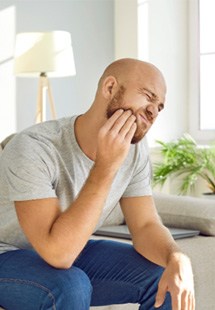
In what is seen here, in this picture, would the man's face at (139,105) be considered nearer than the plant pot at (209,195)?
Yes

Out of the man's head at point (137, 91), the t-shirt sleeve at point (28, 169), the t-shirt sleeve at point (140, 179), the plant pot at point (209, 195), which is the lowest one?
the plant pot at point (209, 195)

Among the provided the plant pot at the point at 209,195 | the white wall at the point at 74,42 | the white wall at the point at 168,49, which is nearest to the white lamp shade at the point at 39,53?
the white wall at the point at 74,42

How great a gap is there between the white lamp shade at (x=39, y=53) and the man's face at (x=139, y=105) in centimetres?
251

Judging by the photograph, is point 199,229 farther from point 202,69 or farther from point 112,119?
point 202,69

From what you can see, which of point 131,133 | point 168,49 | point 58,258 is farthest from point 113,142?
point 168,49

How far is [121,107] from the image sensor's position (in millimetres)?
1855

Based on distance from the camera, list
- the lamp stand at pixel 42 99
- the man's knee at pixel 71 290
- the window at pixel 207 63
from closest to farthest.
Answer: the man's knee at pixel 71 290 < the lamp stand at pixel 42 99 < the window at pixel 207 63

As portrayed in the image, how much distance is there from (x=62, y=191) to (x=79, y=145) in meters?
0.14

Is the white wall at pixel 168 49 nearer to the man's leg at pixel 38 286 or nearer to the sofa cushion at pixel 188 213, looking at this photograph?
the sofa cushion at pixel 188 213

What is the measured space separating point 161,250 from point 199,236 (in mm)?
914

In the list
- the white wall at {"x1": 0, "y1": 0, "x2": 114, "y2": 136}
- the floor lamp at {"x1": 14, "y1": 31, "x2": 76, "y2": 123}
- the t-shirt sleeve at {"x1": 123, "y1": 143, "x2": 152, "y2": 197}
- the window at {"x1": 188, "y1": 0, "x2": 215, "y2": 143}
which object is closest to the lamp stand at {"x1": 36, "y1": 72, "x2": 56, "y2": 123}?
the floor lamp at {"x1": 14, "y1": 31, "x2": 76, "y2": 123}

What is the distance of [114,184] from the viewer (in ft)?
6.62

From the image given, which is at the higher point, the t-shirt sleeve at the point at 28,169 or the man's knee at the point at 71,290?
the t-shirt sleeve at the point at 28,169

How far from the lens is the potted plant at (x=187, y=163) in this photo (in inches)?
169
